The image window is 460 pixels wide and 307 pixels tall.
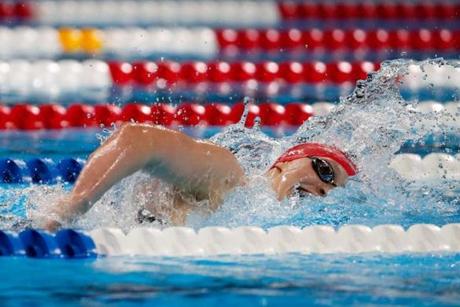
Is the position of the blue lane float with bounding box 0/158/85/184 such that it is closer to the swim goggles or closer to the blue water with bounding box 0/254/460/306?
the swim goggles

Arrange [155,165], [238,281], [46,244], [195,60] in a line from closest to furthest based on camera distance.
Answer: [238,281] → [46,244] → [155,165] → [195,60]

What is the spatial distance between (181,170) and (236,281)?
0.50 meters

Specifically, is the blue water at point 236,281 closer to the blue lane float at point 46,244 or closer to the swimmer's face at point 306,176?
the blue lane float at point 46,244

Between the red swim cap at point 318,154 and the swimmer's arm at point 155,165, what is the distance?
275mm

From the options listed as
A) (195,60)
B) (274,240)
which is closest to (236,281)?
(274,240)

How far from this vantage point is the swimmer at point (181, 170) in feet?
9.07

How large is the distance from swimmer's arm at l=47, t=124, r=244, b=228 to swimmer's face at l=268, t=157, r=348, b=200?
181 mm

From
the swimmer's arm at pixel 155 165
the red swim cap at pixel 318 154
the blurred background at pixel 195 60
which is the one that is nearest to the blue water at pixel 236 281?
the swimmer's arm at pixel 155 165

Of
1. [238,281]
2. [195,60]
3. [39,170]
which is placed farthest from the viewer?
[195,60]

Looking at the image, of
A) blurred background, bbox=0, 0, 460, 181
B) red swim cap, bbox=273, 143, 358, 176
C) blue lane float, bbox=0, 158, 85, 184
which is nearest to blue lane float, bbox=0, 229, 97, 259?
red swim cap, bbox=273, 143, 358, 176

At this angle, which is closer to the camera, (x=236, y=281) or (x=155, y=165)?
(x=236, y=281)

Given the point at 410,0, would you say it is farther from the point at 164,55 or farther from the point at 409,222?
the point at 409,222

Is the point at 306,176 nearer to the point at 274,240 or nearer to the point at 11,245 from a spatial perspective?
the point at 274,240

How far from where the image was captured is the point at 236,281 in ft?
8.43
